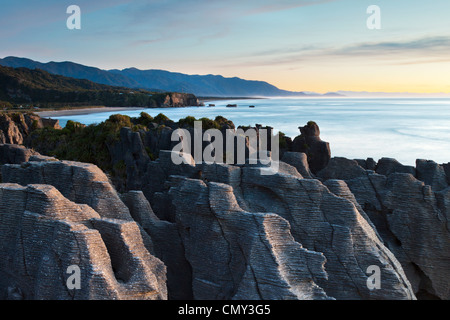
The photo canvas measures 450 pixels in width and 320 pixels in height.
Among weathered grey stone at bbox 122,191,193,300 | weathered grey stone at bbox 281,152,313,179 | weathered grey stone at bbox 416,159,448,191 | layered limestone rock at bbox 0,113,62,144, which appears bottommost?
weathered grey stone at bbox 122,191,193,300

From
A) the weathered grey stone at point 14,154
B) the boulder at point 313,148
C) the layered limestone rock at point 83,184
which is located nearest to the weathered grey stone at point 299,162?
the layered limestone rock at point 83,184

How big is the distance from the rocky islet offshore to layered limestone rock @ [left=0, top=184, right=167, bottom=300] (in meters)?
0.03

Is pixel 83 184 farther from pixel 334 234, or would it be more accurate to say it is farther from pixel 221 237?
pixel 334 234

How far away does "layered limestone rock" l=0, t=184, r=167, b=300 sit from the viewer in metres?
10.8

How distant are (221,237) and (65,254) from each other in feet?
17.5

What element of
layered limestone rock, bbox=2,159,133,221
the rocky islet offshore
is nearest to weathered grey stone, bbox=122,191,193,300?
the rocky islet offshore

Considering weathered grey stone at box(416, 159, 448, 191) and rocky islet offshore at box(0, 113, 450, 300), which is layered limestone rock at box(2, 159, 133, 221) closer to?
rocky islet offshore at box(0, 113, 450, 300)

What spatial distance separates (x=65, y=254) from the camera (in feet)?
36.0

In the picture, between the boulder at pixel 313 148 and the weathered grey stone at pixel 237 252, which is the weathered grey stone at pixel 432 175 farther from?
the boulder at pixel 313 148

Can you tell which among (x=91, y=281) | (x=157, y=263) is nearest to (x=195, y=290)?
(x=157, y=263)

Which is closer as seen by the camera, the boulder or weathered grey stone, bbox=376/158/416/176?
weathered grey stone, bbox=376/158/416/176

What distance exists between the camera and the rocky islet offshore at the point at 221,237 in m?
11.5

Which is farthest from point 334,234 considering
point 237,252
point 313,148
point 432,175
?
point 313,148

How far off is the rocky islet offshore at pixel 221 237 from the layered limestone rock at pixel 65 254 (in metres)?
0.03
